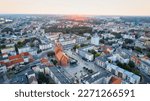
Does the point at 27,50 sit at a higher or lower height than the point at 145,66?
higher

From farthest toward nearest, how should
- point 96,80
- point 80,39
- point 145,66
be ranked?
point 80,39 → point 145,66 → point 96,80

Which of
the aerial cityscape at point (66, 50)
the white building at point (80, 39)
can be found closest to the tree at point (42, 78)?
the aerial cityscape at point (66, 50)

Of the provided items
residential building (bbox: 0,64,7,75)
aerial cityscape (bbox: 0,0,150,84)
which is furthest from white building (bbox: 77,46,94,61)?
residential building (bbox: 0,64,7,75)

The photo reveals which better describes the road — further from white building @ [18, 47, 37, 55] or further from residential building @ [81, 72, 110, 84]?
white building @ [18, 47, 37, 55]

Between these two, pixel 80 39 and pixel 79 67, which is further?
pixel 80 39

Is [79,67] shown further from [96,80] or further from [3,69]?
[3,69]

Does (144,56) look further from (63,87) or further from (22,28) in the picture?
(22,28)

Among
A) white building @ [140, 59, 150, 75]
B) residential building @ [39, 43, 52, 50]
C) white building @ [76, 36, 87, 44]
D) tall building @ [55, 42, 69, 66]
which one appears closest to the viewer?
white building @ [140, 59, 150, 75]

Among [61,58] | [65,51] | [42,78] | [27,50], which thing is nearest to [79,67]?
[61,58]

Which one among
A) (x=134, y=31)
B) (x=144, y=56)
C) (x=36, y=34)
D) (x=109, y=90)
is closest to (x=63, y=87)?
(x=109, y=90)

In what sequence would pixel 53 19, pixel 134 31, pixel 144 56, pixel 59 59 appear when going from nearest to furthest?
1. pixel 53 19
2. pixel 59 59
3. pixel 144 56
4. pixel 134 31

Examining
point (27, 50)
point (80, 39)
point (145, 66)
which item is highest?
point (80, 39)
